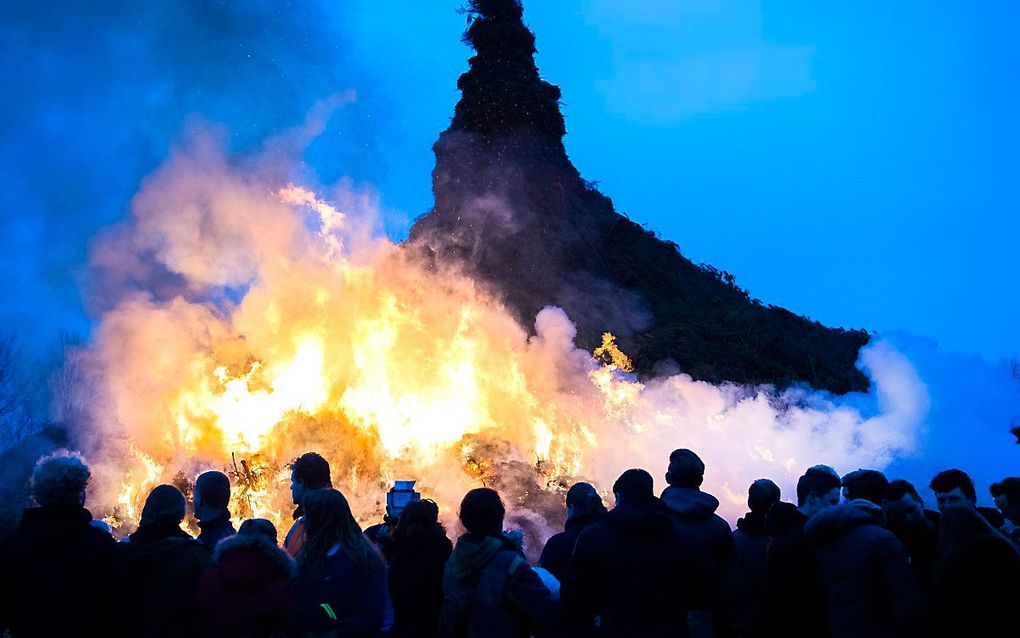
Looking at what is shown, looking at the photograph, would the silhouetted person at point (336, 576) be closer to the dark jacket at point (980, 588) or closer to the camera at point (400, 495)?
the dark jacket at point (980, 588)

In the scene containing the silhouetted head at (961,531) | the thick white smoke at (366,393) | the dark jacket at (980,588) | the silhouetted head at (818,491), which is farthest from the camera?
the thick white smoke at (366,393)

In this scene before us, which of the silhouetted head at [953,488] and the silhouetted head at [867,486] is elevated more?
the silhouetted head at [953,488]

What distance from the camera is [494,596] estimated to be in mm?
4941

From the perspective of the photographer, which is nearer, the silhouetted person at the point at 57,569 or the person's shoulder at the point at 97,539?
the silhouetted person at the point at 57,569

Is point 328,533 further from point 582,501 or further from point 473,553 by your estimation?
point 582,501

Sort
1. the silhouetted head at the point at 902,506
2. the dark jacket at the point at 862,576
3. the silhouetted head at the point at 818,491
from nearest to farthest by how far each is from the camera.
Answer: the dark jacket at the point at 862,576 → the silhouetted head at the point at 818,491 → the silhouetted head at the point at 902,506

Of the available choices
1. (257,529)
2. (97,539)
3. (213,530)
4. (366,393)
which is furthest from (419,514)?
(366,393)

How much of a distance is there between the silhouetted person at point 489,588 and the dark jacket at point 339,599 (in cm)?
53

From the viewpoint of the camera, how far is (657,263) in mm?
→ 31062

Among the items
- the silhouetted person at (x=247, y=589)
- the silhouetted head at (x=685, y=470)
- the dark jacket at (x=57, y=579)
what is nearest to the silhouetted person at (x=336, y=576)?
the silhouetted person at (x=247, y=589)

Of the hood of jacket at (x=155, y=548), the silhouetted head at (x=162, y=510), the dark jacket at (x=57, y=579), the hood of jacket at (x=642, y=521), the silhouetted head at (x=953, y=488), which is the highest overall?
the silhouetted head at (x=953, y=488)

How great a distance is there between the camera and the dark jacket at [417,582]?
5652 millimetres

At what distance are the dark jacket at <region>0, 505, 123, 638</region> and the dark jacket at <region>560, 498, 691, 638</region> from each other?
2785 millimetres

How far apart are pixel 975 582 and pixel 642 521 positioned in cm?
172
